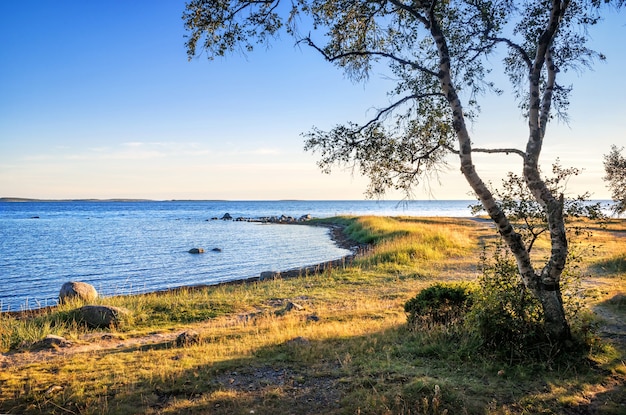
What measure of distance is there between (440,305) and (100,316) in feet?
37.6

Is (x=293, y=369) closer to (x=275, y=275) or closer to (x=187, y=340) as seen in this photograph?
(x=187, y=340)

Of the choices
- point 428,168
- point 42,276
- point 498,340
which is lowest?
point 42,276

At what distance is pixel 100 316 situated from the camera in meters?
14.7

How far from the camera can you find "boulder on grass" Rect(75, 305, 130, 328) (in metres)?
14.6

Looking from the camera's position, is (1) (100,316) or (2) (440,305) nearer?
(2) (440,305)

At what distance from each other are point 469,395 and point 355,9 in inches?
340

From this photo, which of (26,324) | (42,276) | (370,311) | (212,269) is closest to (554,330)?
(370,311)

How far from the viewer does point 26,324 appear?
1436 centimetres

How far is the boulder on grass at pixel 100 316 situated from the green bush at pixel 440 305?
1007cm

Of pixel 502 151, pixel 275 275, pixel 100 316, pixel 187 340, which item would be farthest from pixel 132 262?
pixel 502 151

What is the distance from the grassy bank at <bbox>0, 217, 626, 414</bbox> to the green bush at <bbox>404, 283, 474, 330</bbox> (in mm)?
589

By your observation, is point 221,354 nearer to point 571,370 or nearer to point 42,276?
point 571,370

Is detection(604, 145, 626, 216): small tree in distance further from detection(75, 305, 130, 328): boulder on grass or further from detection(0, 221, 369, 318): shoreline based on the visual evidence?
detection(75, 305, 130, 328): boulder on grass

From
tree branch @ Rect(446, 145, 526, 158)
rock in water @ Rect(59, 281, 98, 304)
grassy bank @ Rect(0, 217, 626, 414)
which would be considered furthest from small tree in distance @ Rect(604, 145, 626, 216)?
rock in water @ Rect(59, 281, 98, 304)
